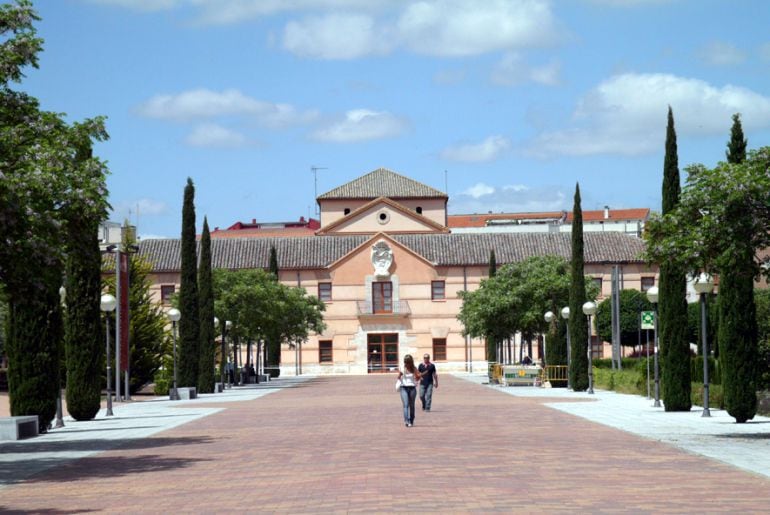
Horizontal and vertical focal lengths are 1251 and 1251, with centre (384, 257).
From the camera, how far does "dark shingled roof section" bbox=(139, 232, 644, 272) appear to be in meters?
84.4

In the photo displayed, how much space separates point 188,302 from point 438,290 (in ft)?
131

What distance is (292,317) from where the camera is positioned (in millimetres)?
65750

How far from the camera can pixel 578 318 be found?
4581 centimetres

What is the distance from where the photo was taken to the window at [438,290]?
84.2 meters

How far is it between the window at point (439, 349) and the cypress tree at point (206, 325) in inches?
1371

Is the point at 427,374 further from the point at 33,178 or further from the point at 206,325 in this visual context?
the point at 206,325

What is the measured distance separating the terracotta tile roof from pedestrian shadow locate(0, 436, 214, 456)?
11744cm

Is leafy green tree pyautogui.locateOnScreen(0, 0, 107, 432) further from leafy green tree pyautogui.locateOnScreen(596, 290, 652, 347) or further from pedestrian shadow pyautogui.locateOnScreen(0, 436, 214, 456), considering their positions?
leafy green tree pyautogui.locateOnScreen(596, 290, 652, 347)

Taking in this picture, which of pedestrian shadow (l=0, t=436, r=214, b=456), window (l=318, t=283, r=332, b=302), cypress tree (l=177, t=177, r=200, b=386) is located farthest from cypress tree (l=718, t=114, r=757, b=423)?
window (l=318, t=283, r=332, b=302)

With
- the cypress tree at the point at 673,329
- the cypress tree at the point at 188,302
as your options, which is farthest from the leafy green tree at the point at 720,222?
the cypress tree at the point at 188,302

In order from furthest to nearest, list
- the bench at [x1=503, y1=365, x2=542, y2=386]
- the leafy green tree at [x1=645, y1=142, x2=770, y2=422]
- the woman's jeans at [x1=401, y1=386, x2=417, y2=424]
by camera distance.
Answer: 1. the bench at [x1=503, y1=365, x2=542, y2=386]
2. the woman's jeans at [x1=401, y1=386, x2=417, y2=424]
3. the leafy green tree at [x1=645, y1=142, x2=770, y2=422]

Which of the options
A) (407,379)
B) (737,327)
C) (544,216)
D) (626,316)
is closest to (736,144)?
(737,327)

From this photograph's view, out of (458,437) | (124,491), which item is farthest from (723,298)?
(124,491)

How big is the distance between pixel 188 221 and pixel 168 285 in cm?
4075
